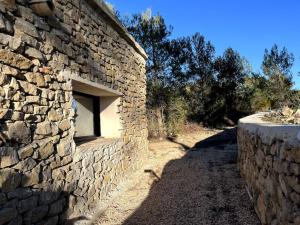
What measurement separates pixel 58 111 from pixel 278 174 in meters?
2.69

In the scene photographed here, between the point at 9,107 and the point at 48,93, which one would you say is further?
the point at 48,93

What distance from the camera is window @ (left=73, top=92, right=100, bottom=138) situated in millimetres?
5781

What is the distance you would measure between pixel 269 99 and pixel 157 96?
7527 millimetres

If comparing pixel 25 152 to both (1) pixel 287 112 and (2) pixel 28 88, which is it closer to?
(2) pixel 28 88

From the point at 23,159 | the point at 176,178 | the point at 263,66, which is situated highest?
the point at 263,66

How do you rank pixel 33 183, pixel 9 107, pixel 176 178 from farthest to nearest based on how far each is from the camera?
pixel 176 178, pixel 33 183, pixel 9 107

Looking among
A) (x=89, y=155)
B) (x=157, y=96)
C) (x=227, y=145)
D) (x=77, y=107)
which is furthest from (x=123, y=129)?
(x=157, y=96)

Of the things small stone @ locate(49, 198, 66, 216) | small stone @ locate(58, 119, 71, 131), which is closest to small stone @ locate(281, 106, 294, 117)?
small stone @ locate(58, 119, 71, 131)

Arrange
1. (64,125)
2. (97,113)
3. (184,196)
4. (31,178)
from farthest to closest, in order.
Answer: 1. (97,113)
2. (184,196)
3. (64,125)
4. (31,178)

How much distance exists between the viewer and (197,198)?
→ 516 centimetres

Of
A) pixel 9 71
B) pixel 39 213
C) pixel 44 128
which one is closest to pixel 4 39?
pixel 9 71

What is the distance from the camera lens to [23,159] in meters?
3.21

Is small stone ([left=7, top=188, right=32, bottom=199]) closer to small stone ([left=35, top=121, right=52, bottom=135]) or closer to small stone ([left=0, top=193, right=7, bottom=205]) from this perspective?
small stone ([left=0, top=193, right=7, bottom=205])

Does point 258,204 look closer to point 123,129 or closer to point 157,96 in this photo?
point 123,129
